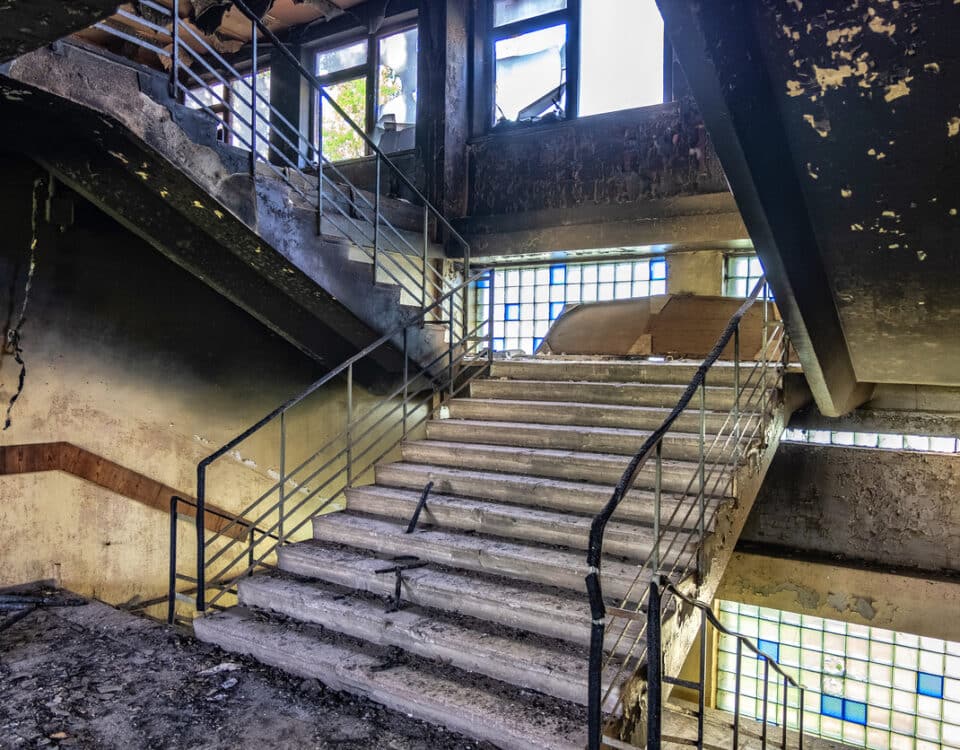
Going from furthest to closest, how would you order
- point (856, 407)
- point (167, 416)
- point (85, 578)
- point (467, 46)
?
point (467, 46) → point (167, 416) → point (85, 578) → point (856, 407)

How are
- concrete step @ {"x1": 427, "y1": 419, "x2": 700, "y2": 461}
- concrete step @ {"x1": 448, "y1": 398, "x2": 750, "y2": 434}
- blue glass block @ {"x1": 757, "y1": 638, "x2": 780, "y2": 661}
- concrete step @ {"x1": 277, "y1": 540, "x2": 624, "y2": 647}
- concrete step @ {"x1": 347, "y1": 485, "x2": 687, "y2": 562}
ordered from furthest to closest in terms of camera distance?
blue glass block @ {"x1": 757, "y1": 638, "x2": 780, "y2": 661}
concrete step @ {"x1": 448, "y1": 398, "x2": 750, "y2": 434}
concrete step @ {"x1": 427, "y1": 419, "x2": 700, "y2": 461}
concrete step @ {"x1": 347, "y1": 485, "x2": 687, "y2": 562}
concrete step @ {"x1": 277, "y1": 540, "x2": 624, "y2": 647}

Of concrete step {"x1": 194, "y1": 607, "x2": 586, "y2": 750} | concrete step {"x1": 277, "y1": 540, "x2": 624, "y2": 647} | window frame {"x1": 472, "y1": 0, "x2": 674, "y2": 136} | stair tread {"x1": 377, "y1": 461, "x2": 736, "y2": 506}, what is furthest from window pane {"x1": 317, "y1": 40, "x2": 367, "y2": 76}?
concrete step {"x1": 194, "y1": 607, "x2": 586, "y2": 750}

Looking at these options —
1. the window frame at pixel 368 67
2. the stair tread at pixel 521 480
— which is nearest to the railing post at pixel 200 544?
the stair tread at pixel 521 480

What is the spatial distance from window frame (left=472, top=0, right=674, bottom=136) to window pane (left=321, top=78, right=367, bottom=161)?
2.08 meters

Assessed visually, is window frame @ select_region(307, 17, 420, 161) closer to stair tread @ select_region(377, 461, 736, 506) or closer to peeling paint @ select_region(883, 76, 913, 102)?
stair tread @ select_region(377, 461, 736, 506)

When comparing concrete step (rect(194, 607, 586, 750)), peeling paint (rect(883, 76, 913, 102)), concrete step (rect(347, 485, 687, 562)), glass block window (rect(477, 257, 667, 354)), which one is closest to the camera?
peeling paint (rect(883, 76, 913, 102))

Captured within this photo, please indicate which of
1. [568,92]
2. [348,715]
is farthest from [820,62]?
[568,92]

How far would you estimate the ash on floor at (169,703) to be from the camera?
11.4ft

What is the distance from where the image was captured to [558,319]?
323 inches

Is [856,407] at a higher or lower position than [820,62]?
lower

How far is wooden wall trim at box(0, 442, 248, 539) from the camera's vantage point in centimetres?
614

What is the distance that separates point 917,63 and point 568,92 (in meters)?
6.61

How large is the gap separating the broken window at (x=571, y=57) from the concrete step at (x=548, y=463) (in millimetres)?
4859

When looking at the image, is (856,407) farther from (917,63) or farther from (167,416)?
(167,416)
